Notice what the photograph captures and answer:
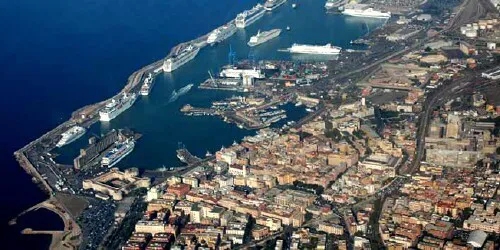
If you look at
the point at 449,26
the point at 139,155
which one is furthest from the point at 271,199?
the point at 449,26

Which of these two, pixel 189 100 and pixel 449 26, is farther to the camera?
pixel 449 26

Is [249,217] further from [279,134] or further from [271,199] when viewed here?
[279,134]

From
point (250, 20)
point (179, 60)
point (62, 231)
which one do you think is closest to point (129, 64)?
point (179, 60)

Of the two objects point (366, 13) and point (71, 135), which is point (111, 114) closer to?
point (71, 135)

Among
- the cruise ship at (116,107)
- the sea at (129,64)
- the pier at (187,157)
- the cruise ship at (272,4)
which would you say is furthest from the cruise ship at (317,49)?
the pier at (187,157)

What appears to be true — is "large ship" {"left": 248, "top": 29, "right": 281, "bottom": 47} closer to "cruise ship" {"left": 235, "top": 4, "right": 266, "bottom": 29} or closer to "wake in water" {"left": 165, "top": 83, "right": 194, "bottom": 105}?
"cruise ship" {"left": 235, "top": 4, "right": 266, "bottom": 29}

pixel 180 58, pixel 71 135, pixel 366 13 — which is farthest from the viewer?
pixel 366 13
